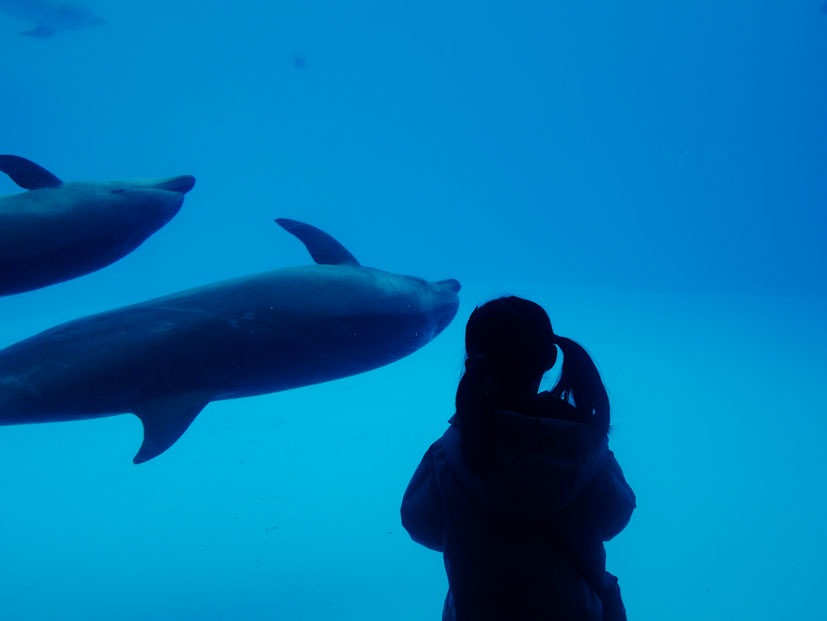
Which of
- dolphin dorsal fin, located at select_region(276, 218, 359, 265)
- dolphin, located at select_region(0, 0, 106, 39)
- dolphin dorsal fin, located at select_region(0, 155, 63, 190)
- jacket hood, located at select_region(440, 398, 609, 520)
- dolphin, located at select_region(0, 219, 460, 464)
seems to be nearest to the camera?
jacket hood, located at select_region(440, 398, 609, 520)

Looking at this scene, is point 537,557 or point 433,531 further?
point 433,531

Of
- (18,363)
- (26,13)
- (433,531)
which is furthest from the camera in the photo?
(26,13)

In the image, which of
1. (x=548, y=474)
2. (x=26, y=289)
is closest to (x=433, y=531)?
(x=548, y=474)

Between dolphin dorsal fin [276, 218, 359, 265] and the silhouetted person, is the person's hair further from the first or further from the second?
dolphin dorsal fin [276, 218, 359, 265]

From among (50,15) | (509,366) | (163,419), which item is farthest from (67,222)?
(50,15)

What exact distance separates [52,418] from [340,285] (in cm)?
225

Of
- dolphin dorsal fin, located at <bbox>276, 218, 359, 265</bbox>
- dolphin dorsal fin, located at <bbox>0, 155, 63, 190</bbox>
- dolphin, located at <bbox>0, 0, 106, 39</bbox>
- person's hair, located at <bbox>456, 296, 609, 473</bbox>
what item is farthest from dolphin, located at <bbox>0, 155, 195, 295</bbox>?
dolphin, located at <bbox>0, 0, 106, 39</bbox>

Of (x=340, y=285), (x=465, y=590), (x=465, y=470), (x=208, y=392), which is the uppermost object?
(x=340, y=285)

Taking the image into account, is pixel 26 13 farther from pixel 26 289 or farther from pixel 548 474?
pixel 548 474

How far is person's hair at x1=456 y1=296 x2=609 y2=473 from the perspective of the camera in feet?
6.14

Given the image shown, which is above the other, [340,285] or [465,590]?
[340,285]

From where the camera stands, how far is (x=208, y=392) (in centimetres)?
417

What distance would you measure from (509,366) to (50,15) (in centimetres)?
3040

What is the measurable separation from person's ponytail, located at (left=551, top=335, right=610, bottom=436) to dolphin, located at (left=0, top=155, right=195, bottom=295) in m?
4.07
